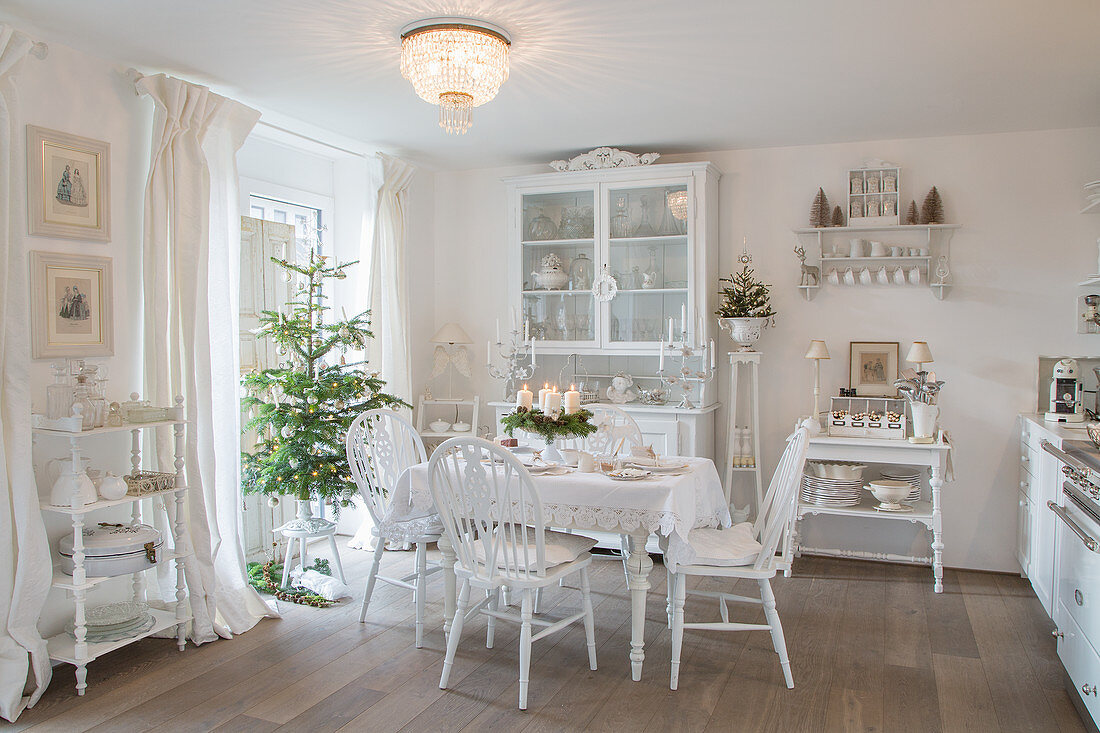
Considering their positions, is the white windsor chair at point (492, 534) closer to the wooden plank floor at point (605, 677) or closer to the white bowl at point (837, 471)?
the wooden plank floor at point (605, 677)

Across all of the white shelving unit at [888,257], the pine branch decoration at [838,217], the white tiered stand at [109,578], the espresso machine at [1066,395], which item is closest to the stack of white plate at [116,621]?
the white tiered stand at [109,578]

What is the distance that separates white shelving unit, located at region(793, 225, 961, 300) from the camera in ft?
14.9

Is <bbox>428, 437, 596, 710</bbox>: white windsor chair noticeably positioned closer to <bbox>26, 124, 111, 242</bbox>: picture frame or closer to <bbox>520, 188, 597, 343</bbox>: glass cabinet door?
<bbox>26, 124, 111, 242</bbox>: picture frame

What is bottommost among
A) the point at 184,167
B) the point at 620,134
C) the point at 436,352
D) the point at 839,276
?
the point at 436,352

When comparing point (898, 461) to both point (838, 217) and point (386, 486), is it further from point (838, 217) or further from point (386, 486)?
point (386, 486)

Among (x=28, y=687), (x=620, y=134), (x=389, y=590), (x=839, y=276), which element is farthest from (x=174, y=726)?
(x=839, y=276)

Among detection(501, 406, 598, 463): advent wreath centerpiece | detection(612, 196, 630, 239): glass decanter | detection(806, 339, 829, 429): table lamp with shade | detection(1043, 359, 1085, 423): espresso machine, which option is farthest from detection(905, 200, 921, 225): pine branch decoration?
detection(501, 406, 598, 463): advent wreath centerpiece

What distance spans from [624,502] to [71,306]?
224 cm

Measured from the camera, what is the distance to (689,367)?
4930 millimetres

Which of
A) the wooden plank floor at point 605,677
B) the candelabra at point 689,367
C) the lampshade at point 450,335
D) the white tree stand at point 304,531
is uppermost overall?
the lampshade at point 450,335

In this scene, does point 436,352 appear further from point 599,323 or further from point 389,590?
point 389,590

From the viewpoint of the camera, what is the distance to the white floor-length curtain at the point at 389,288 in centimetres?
489

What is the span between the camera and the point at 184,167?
11.3 ft

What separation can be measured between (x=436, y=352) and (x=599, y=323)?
1.16 meters
